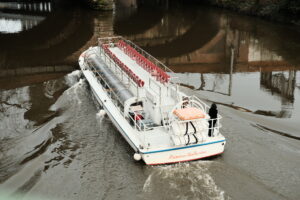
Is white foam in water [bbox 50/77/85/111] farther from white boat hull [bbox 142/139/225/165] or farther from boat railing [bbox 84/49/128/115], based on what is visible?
white boat hull [bbox 142/139/225/165]

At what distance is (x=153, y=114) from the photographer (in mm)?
14008

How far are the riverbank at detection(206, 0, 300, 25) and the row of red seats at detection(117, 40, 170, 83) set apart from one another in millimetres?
17926

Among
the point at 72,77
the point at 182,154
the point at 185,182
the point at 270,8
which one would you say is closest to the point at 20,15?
the point at 72,77

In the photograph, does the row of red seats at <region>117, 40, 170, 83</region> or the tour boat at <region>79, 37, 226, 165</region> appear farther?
the row of red seats at <region>117, 40, 170, 83</region>

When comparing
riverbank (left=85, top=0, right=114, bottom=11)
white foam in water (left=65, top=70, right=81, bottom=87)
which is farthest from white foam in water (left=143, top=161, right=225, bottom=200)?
riverbank (left=85, top=0, right=114, bottom=11)

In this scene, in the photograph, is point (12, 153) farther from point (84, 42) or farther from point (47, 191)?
point (84, 42)

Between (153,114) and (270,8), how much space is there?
84.2 ft

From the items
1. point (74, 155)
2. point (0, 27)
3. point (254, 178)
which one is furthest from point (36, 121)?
point (0, 27)

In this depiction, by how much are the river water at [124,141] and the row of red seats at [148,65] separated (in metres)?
2.65

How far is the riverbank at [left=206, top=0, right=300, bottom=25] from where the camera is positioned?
33.0 meters

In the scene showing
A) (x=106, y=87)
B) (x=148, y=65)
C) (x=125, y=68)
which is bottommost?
(x=106, y=87)

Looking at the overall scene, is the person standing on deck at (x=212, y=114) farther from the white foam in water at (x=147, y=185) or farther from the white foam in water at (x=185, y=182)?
the white foam in water at (x=147, y=185)

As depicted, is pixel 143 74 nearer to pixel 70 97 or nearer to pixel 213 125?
pixel 70 97

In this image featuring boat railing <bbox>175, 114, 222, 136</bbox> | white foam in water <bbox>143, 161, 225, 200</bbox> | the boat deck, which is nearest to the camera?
white foam in water <bbox>143, 161, 225, 200</bbox>
